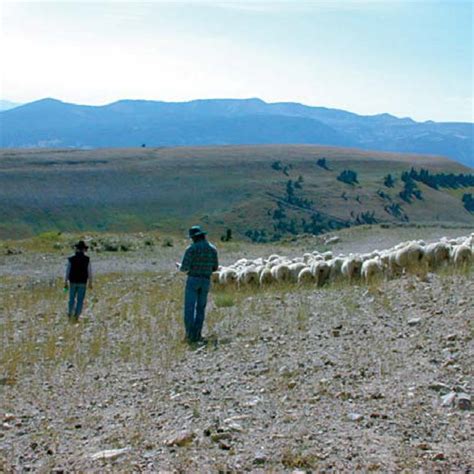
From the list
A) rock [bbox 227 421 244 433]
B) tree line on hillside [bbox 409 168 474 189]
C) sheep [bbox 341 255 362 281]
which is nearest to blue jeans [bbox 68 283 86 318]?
sheep [bbox 341 255 362 281]

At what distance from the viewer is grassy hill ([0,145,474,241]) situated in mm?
87938

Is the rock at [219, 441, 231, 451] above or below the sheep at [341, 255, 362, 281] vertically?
below

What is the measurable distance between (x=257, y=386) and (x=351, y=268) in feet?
27.3

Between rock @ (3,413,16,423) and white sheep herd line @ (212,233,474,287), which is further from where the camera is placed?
white sheep herd line @ (212,233,474,287)

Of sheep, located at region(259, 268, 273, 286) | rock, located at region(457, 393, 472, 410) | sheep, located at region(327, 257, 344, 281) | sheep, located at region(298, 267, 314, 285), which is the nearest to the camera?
rock, located at region(457, 393, 472, 410)

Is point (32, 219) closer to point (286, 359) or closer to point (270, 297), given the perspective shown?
point (270, 297)

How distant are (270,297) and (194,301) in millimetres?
3692

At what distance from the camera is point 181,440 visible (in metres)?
7.32

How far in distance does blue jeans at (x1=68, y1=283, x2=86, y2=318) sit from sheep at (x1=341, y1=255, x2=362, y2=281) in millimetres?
5459

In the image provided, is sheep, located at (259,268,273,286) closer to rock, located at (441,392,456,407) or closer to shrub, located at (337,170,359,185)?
rock, located at (441,392,456,407)

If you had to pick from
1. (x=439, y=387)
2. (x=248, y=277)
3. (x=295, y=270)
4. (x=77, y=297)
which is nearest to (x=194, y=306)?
(x=77, y=297)

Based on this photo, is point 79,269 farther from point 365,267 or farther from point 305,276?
point 365,267

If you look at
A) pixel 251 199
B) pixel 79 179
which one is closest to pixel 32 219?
pixel 79 179

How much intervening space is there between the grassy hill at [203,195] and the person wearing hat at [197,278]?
213ft
